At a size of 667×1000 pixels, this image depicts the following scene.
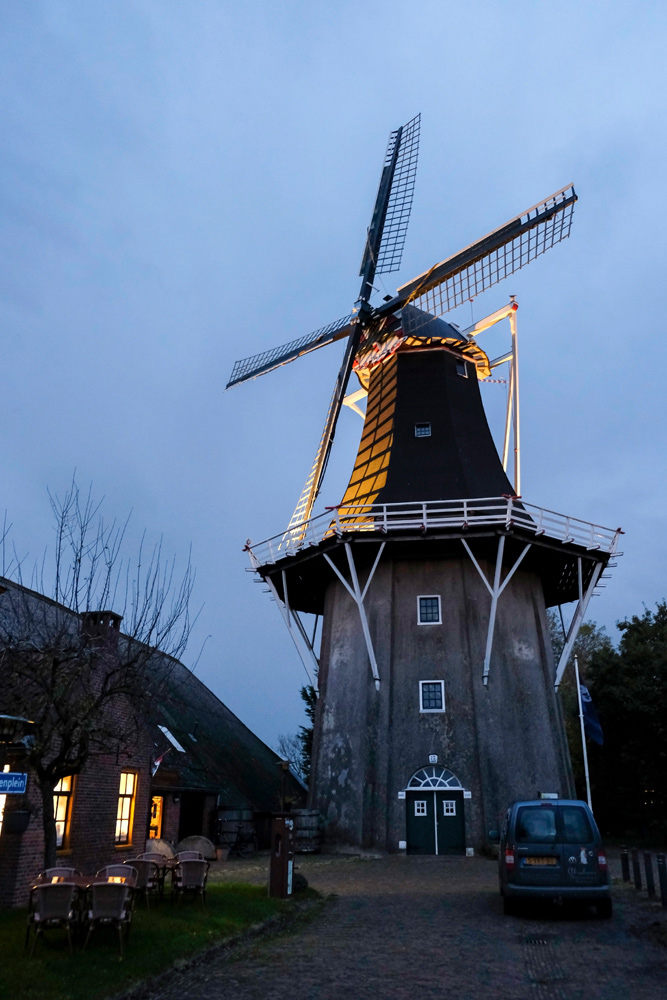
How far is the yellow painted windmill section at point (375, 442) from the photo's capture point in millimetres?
28558

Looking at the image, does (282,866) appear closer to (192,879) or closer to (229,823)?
(192,879)

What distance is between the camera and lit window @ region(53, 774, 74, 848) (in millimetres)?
13719

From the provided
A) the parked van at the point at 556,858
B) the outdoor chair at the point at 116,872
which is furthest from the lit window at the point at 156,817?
the parked van at the point at 556,858

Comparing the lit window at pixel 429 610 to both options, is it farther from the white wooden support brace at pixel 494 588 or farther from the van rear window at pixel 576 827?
the van rear window at pixel 576 827

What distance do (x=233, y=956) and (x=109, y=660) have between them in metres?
6.93

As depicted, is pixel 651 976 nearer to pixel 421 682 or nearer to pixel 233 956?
pixel 233 956

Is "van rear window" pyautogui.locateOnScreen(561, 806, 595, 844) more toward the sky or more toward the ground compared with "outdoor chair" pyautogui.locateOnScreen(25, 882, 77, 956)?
more toward the sky

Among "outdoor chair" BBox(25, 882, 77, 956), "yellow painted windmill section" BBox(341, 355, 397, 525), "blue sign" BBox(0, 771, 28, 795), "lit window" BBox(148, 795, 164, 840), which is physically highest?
"yellow painted windmill section" BBox(341, 355, 397, 525)

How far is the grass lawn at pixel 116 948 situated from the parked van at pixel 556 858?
3.67 meters

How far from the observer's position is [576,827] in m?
12.1

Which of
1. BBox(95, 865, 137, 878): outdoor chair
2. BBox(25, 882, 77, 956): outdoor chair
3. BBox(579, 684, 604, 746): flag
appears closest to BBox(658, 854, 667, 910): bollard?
BBox(95, 865, 137, 878): outdoor chair

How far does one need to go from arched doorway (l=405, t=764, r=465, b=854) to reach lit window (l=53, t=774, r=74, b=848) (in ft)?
39.6

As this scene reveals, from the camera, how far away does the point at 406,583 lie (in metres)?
26.0

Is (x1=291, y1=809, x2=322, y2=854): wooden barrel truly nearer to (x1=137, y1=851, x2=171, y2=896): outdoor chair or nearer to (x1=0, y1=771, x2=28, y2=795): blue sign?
(x1=137, y1=851, x2=171, y2=896): outdoor chair
